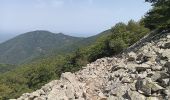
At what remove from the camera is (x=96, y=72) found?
36.8 metres

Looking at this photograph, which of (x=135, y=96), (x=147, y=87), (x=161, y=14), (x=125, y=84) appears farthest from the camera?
(x=161, y=14)

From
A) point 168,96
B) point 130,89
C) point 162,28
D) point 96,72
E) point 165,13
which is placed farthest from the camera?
point 162,28

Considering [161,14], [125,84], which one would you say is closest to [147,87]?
[125,84]

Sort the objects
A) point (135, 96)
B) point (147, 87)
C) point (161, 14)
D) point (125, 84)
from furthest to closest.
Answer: point (161, 14) → point (125, 84) → point (147, 87) → point (135, 96)

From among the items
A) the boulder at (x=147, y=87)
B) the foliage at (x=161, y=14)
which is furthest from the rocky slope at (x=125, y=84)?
the foliage at (x=161, y=14)

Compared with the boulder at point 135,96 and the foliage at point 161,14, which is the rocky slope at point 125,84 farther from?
the foliage at point 161,14

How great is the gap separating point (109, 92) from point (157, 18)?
24592 mm

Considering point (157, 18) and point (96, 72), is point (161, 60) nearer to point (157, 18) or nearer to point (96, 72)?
point (96, 72)

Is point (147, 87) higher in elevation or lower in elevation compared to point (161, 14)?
lower

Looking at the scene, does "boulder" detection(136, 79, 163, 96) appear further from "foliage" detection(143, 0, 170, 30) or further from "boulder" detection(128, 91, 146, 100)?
"foliage" detection(143, 0, 170, 30)

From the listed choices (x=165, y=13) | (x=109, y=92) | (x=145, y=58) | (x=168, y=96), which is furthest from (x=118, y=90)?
(x=165, y=13)

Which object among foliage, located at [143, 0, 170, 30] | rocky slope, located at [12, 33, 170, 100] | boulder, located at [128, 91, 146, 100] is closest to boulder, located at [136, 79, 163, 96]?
rocky slope, located at [12, 33, 170, 100]

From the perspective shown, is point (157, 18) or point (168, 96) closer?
point (168, 96)

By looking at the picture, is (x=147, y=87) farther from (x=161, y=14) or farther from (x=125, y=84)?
(x=161, y=14)
